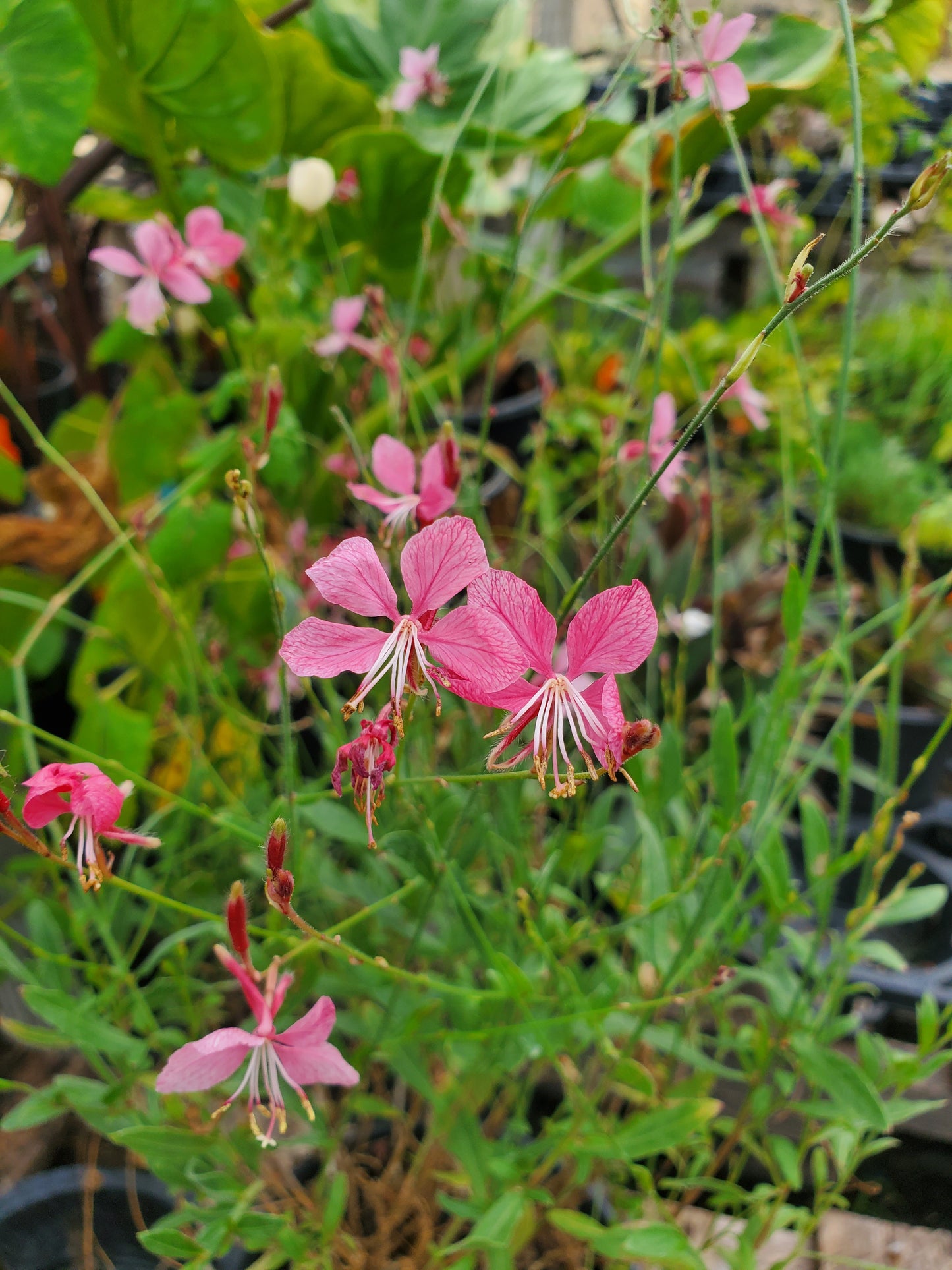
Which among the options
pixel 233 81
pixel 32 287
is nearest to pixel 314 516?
pixel 233 81

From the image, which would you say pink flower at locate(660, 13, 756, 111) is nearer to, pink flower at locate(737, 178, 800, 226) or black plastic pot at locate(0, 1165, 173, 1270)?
pink flower at locate(737, 178, 800, 226)

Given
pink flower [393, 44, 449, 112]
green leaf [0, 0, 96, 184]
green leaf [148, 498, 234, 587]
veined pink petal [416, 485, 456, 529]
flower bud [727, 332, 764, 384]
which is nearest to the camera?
flower bud [727, 332, 764, 384]

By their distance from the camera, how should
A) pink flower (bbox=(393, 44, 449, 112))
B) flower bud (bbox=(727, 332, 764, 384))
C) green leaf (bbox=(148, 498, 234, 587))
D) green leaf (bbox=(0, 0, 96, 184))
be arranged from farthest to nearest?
1. pink flower (bbox=(393, 44, 449, 112))
2. green leaf (bbox=(148, 498, 234, 587))
3. green leaf (bbox=(0, 0, 96, 184))
4. flower bud (bbox=(727, 332, 764, 384))

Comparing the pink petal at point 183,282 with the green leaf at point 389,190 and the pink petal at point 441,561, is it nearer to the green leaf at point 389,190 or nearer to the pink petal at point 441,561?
the green leaf at point 389,190

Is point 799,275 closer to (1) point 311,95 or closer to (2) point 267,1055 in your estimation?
(2) point 267,1055

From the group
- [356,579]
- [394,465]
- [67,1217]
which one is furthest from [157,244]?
[67,1217]

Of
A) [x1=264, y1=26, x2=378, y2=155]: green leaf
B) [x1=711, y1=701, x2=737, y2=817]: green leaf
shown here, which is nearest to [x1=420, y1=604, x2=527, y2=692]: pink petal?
[x1=711, y1=701, x2=737, y2=817]: green leaf
